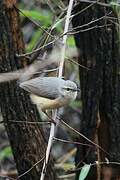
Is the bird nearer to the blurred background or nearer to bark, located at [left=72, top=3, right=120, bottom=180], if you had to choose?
bark, located at [left=72, top=3, right=120, bottom=180]

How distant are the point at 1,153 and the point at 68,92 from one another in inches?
103

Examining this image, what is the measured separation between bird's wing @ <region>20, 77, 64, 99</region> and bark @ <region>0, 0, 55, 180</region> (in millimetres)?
151

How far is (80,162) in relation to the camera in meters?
4.53

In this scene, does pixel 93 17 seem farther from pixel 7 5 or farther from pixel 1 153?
pixel 1 153

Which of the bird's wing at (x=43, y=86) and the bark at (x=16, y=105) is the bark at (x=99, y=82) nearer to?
the bird's wing at (x=43, y=86)

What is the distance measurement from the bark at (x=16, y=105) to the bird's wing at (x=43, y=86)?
5.9 inches

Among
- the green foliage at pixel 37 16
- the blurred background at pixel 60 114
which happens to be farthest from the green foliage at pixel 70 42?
the green foliage at pixel 37 16

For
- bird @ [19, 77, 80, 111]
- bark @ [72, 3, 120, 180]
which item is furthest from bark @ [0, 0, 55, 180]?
bark @ [72, 3, 120, 180]

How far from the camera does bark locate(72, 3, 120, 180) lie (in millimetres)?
4324

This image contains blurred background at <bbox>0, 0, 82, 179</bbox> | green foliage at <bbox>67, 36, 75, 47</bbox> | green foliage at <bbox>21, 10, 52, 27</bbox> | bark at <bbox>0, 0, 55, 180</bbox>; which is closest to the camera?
bark at <bbox>0, 0, 55, 180</bbox>

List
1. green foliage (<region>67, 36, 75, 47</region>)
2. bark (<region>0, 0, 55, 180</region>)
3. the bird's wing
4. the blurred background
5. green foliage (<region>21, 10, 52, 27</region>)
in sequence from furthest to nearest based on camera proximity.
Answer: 1. the blurred background
2. green foliage (<region>21, 10, 52, 27</region>)
3. green foliage (<region>67, 36, 75, 47</region>)
4. bark (<region>0, 0, 55, 180</region>)
5. the bird's wing

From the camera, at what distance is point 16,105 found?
14.3 ft

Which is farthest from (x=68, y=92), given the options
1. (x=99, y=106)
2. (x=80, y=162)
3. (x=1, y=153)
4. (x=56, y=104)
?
(x=1, y=153)

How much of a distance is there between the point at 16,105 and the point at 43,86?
29 centimetres
